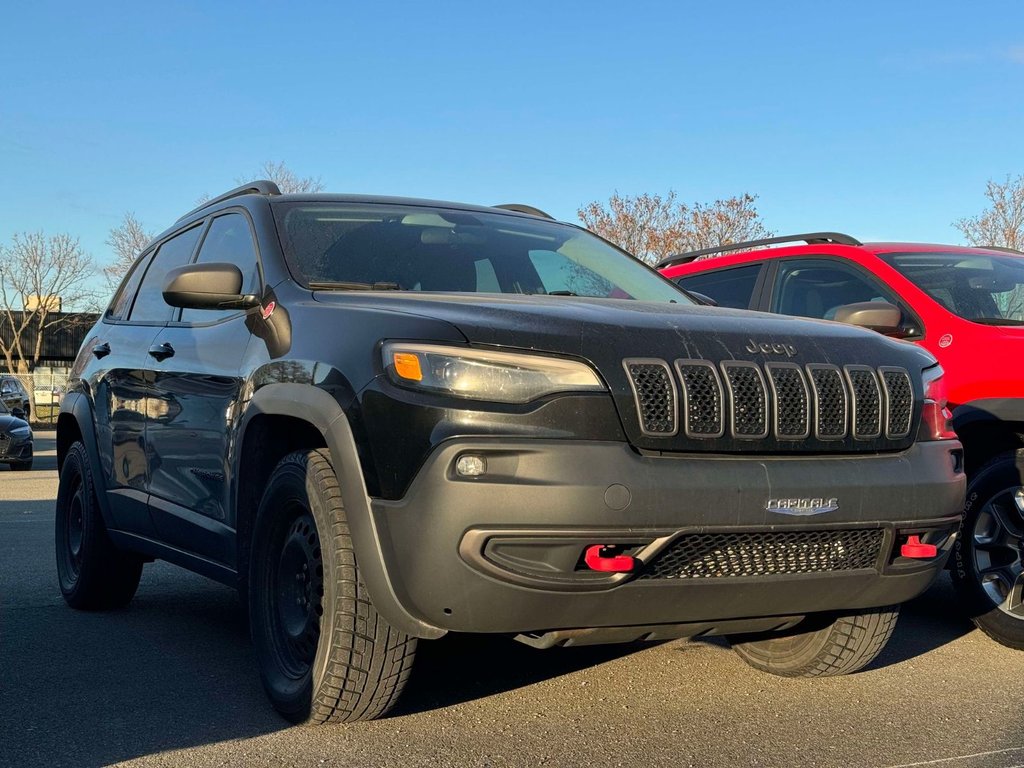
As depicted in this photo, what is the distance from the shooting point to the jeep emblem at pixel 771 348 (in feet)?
11.7

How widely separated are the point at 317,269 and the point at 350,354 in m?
0.94

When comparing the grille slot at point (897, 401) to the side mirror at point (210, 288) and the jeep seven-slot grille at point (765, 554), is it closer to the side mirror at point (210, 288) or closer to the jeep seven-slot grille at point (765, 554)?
the jeep seven-slot grille at point (765, 554)

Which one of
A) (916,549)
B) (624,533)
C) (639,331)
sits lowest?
(916,549)

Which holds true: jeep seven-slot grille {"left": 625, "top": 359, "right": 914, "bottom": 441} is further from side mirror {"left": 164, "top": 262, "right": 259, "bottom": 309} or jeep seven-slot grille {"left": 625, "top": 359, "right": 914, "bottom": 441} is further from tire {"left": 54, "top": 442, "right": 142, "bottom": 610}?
tire {"left": 54, "top": 442, "right": 142, "bottom": 610}

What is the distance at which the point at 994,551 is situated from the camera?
206 inches

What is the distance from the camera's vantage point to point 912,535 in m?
3.68

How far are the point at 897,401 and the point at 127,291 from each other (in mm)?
4117

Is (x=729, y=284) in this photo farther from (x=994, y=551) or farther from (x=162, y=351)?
(x=162, y=351)

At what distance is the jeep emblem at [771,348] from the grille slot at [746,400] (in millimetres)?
86

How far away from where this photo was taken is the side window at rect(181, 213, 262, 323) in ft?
14.9

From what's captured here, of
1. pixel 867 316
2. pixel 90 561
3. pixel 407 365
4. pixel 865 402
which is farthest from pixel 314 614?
pixel 867 316

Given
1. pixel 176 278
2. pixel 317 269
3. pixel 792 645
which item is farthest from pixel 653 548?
pixel 176 278

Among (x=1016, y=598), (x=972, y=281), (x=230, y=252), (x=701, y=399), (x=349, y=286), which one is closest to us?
(x=701, y=399)

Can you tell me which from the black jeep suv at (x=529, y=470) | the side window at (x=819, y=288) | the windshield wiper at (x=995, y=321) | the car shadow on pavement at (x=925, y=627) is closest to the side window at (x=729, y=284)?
the side window at (x=819, y=288)
